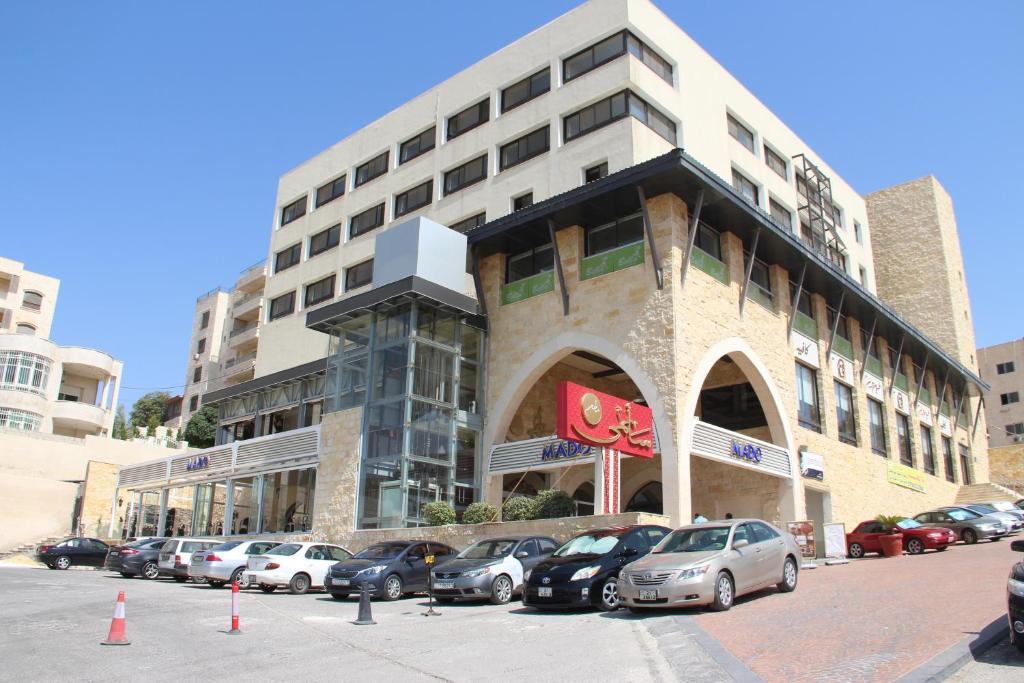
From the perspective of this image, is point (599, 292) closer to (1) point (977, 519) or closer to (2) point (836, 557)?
(2) point (836, 557)

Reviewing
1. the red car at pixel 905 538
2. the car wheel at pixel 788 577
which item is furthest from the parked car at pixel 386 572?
the red car at pixel 905 538

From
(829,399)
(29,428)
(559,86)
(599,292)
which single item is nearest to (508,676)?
(599,292)

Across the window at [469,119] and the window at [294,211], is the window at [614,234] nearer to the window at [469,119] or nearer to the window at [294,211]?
the window at [469,119]

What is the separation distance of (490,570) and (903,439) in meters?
29.5

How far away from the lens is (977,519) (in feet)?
91.6

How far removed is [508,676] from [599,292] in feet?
62.0

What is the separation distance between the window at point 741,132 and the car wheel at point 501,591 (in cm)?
2650

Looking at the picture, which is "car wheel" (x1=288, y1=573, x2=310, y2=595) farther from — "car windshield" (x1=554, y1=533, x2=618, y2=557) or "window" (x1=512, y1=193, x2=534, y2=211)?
"window" (x1=512, y1=193, x2=534, y2=211)

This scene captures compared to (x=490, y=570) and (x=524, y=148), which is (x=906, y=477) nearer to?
(x=524, y=148)


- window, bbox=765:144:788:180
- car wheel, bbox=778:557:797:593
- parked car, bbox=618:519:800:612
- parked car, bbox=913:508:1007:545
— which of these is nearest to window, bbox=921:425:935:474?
parked car, bbox=913:508:1007:545

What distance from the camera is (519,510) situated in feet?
76.1

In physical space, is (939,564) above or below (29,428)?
below

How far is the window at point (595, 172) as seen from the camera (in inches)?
1249

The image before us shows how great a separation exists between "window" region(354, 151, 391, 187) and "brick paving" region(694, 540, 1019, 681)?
31003 millimetres
